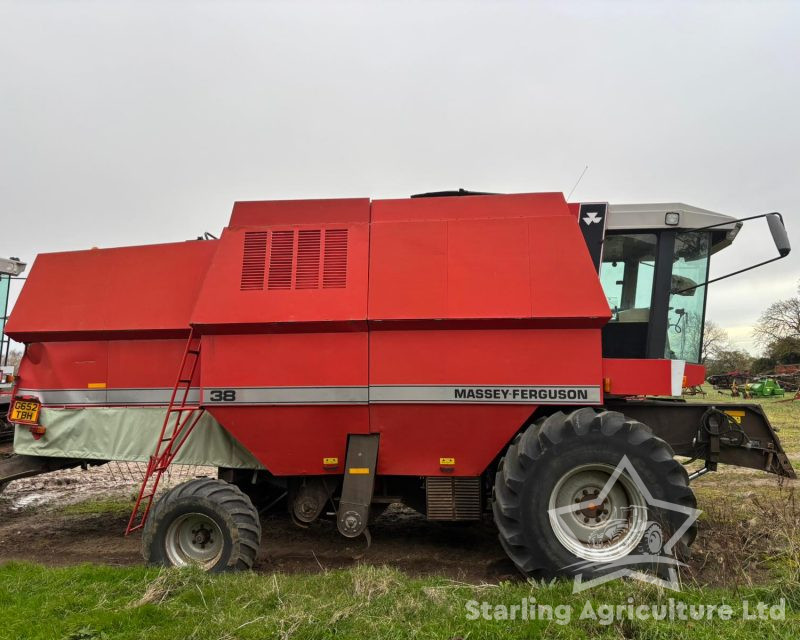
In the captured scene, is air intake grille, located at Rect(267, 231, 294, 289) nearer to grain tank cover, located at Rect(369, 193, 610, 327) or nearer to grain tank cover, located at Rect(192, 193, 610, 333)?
grain tank cover, located at Rect(192, 193, 610, 333)

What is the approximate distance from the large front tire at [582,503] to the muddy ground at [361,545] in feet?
1.41

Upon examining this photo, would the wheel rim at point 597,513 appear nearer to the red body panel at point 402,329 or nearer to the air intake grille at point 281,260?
the red body panel at point 402,329

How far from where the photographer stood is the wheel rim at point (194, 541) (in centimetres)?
400

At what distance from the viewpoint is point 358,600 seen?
3350 mm

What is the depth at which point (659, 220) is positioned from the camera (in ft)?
15.3

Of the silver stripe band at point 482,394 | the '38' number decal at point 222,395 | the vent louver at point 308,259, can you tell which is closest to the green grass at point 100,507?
the '38' number decal at point 222,395

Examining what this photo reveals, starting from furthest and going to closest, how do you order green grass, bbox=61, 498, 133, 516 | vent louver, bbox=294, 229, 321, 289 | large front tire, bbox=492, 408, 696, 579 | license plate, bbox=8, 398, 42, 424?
1. green grass, bbox=61, 498, 133, 516
2. license plate, bbox=8, 398, 42, 424
3. vent louver, bbox=294, 229, 321, 289
4. large front tire, bbox=492, 408, 696, 579

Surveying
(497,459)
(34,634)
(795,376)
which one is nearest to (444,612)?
(497,459)

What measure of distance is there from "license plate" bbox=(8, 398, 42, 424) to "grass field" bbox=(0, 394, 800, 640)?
147cm

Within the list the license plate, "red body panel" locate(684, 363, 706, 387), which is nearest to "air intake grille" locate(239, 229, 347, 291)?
the license plate

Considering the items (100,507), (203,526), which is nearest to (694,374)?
(203,526)

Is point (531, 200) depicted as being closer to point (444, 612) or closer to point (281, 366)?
point (281, 366)

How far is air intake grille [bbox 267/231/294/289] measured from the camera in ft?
14.5

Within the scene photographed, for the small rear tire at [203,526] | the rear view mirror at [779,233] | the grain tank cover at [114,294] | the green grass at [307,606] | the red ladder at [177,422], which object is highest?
the rear view mirror at [779,233]
